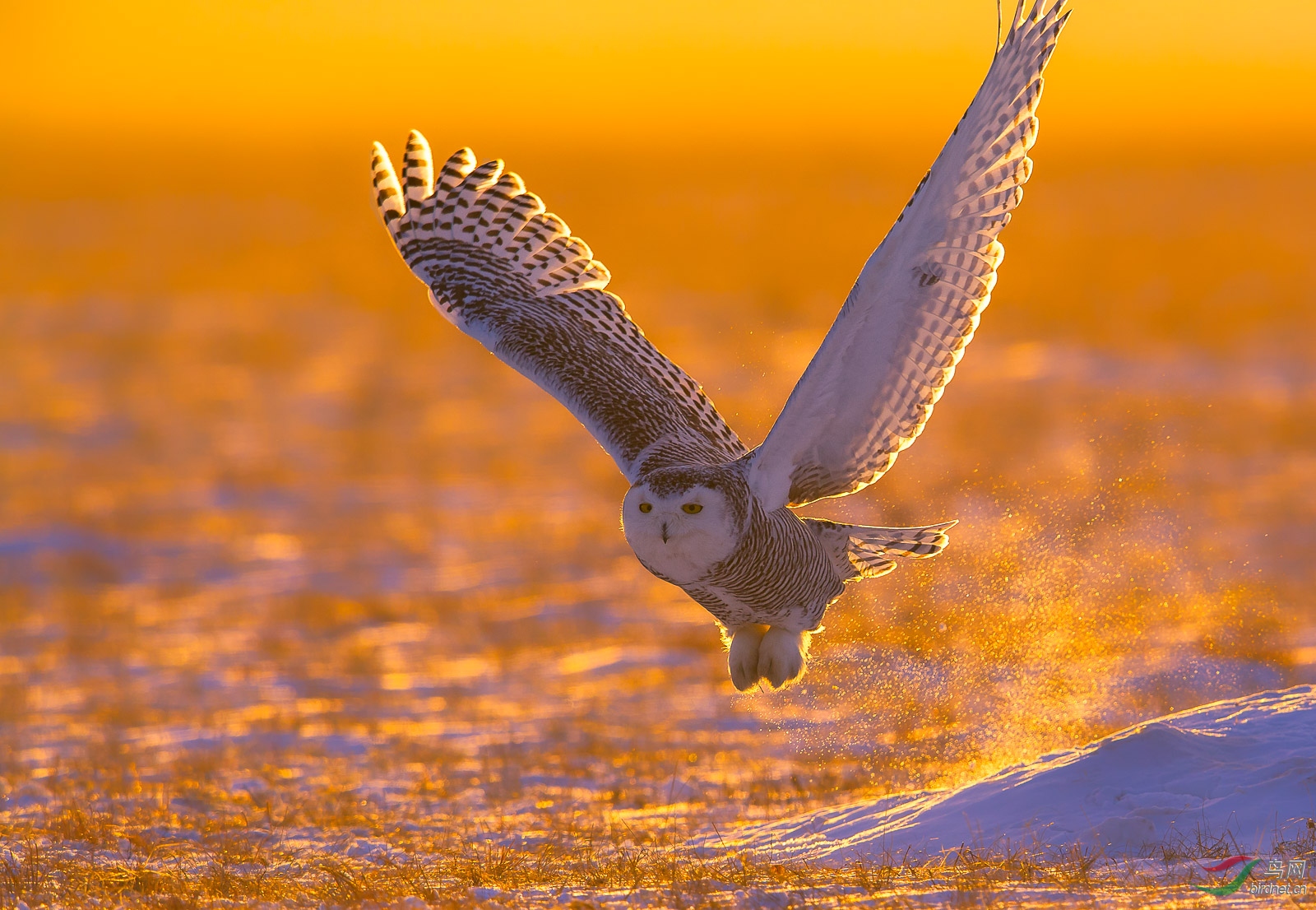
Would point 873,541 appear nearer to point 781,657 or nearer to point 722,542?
point 781,657

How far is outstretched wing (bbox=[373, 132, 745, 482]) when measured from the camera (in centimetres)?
786

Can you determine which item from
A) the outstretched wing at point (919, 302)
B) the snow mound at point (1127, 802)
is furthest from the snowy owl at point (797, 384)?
the snow mound at point (1127, 802)

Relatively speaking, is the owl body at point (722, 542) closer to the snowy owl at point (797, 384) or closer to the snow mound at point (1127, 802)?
the snowy owl at point (797, 384)

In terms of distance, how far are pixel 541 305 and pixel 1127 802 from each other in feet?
13.7

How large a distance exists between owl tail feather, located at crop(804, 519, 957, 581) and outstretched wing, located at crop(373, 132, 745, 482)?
714mm

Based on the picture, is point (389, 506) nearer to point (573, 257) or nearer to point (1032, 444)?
point (1032, 444)

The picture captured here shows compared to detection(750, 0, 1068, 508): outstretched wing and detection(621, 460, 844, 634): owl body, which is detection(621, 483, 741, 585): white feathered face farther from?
detection(750, 0, 1068, 508): outstretched wing

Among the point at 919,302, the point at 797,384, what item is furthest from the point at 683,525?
the point at 919,302

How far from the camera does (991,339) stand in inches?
1854

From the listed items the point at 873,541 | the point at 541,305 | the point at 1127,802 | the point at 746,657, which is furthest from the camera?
the point at 541,305

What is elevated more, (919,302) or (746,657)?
(919,302)

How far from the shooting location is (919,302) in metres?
6.82

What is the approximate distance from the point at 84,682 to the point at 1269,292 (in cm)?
4786

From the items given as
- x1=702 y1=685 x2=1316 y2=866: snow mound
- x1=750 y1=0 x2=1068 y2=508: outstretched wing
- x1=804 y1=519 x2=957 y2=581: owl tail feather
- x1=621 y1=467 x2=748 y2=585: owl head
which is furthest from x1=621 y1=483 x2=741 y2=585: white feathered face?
x1=702 y1=685 x2=1316 y2=866: snow mound
